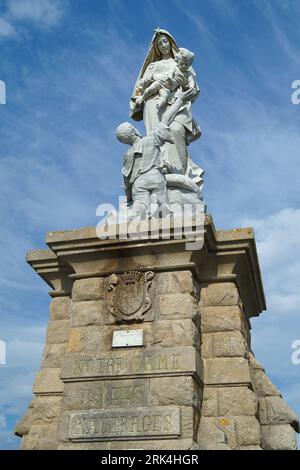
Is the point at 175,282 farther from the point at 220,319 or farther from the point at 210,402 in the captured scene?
the point at 210,402

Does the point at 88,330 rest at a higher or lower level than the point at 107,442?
higher

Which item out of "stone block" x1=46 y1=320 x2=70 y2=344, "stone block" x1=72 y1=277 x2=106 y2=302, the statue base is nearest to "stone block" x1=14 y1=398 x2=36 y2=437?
the statue base

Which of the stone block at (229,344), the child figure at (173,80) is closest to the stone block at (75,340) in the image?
the stone block at (229,344)

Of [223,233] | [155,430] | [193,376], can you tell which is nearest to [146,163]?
[223,233]

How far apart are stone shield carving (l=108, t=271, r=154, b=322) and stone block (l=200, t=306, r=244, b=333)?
2.37 ft

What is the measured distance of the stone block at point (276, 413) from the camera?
618 centimetres

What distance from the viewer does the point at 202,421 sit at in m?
5.67

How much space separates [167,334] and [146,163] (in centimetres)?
236

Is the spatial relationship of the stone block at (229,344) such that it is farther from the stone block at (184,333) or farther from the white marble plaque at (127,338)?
the white marble plaque at (127,338)

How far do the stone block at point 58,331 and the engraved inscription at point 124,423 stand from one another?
1292 mm

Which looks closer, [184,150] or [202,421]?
[202,421]

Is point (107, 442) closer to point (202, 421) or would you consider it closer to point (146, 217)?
point (202, 421)

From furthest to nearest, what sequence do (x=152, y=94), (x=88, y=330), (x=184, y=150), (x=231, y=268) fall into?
(x=152, y=94) < (x=184, y=150) < (x=231, y=268) < (x=88, y=330)

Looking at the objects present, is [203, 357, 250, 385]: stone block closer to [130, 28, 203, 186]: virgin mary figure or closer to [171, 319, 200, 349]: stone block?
[171, 319, 200, 349]: stone block
